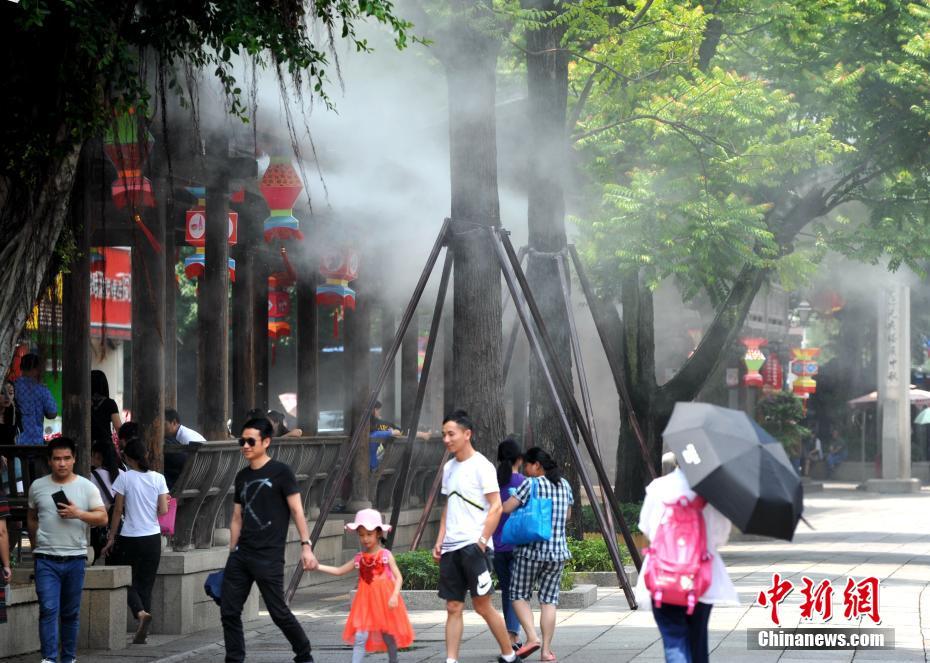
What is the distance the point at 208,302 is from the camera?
14828 mm

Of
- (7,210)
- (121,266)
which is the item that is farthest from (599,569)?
(121,266)

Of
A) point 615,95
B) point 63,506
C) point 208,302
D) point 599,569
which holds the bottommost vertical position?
point 599,569

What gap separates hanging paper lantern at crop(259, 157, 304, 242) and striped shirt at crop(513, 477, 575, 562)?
5.95 meters

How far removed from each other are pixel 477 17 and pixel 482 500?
636 cm

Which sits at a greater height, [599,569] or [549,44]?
[549,44]

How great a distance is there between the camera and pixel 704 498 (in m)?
6.84

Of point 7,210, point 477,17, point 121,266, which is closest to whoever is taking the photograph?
point 7,210

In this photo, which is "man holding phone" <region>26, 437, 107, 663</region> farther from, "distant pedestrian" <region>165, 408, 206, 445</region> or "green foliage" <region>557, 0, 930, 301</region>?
"green foliage" <region>557, 0, 930, 301</region>

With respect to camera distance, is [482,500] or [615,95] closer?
[482,500]

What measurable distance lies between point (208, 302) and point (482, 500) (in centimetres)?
616

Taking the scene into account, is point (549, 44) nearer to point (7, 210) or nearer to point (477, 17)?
point (477, 17)

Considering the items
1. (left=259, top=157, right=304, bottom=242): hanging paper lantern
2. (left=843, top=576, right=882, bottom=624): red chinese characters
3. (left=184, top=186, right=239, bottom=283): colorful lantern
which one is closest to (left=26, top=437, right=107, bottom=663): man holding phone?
(left=184, top=186, right=239, bottom=283): colorful lantern

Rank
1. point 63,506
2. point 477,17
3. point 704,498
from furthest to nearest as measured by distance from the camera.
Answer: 1. point 477,17
2. point 63,506
3. point 704,498

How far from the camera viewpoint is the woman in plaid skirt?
397 inches
